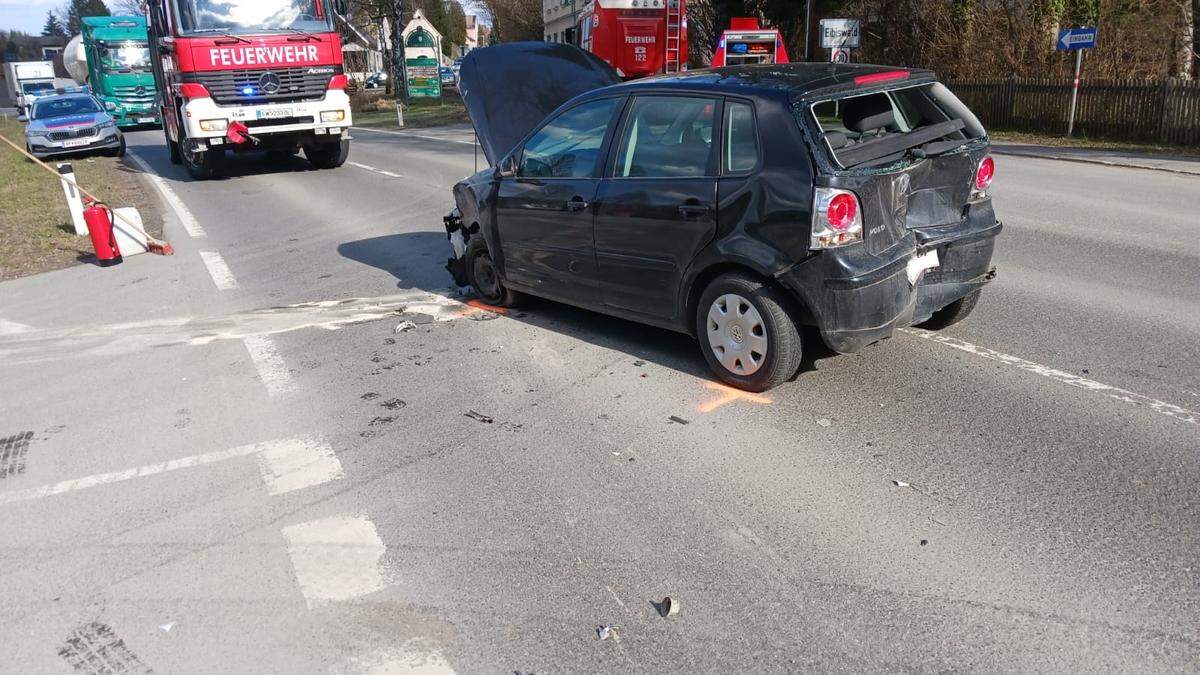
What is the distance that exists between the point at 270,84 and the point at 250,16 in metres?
1.12

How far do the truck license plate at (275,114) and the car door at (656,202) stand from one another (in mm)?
11943

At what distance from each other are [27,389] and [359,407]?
93.4 inches

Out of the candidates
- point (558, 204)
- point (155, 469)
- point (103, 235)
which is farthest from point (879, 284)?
point (103, 235)

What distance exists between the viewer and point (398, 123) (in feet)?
112

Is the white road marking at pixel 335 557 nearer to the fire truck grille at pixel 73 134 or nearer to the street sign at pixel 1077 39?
the street sign at pixel 1077 39

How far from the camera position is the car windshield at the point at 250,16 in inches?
593

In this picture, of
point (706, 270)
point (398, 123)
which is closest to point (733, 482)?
point (706, 270)

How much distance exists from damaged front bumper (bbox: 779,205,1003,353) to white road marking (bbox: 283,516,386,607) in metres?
→ 2.45

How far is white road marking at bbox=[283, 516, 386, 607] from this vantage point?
11.3 ft

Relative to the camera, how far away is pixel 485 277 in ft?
23.8

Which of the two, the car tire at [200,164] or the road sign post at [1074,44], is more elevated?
the road sign post at [1074,44]

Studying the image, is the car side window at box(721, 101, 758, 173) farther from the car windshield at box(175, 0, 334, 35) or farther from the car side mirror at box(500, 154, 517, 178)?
the car windshield at box(175, 0, 334, 35)

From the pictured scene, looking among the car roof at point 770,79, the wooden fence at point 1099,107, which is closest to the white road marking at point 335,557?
the car roof at point 770,79

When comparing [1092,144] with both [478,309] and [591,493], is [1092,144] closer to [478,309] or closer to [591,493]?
[478,309]
